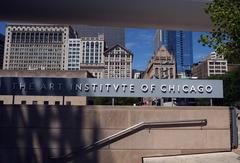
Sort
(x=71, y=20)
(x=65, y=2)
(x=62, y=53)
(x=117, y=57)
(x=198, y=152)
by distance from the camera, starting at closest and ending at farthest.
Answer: (x=198, y=152) → (x=65, y=2) → (x=71, y=20) → (x=117, y=57) → (x=62, y=53)

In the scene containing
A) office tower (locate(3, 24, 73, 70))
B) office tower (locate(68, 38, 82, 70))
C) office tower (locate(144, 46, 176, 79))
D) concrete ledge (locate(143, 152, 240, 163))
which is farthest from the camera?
office tower (locate(68, 38, 82, 70))

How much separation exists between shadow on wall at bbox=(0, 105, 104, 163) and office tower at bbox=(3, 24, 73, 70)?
157m

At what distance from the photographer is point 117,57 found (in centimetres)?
15275

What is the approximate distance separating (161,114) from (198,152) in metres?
1.90

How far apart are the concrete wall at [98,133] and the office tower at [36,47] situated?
157m

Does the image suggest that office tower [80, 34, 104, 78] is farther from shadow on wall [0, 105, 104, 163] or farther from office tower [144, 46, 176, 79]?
shadow on wall [0, 105, 104, 163]

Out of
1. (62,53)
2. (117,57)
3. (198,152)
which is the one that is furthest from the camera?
(62,53)

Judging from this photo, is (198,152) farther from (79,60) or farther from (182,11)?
(79,60)

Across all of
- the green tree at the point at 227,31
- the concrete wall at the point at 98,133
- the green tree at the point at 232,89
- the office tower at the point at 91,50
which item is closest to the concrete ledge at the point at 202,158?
the concrete wall at the point at 98,133

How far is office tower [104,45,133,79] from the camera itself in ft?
488

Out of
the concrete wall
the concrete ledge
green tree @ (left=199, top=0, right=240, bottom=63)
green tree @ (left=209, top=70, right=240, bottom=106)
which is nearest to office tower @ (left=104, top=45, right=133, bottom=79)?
green tree @ (left=209, top=70, right=240, bottom=106)

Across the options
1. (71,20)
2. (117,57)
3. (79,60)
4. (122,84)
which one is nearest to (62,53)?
(79,60)

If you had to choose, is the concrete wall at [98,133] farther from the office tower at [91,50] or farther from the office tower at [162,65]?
the office tower at [91,50]

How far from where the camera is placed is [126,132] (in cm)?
1105
